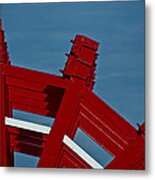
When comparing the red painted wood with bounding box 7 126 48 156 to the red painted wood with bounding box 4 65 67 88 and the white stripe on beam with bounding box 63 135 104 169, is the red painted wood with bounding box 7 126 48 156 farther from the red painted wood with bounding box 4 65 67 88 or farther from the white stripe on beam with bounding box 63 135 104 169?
the red painted wood with bounding box 4 65 67 88

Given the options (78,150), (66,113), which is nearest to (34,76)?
(66,113)

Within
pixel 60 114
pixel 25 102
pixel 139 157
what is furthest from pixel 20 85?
pixel 139 157

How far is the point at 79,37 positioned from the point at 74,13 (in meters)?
0.10

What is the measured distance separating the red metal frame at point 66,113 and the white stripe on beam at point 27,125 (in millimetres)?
15

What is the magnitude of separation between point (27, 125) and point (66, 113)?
0.17 metres

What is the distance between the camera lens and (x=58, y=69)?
2.02m

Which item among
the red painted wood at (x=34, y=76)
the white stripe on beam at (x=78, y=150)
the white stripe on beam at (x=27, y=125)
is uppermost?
the red painted wood at (x=34, y=76)

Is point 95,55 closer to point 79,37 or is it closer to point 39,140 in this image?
point 79,37

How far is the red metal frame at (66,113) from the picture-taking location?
1.98 metres

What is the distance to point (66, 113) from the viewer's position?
201 centimetres

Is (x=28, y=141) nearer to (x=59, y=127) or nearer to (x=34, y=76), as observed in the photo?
(x=59, y=127)

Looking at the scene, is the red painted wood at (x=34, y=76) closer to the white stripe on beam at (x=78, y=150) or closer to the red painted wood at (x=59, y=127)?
the red painted wood at (x=59, y=127)

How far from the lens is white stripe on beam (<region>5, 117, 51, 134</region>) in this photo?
2.02 metres

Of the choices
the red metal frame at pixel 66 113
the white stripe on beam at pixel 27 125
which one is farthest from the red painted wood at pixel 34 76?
the white stripe on beam at pixel 27 125
